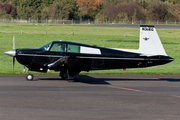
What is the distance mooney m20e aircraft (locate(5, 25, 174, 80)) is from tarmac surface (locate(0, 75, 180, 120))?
83 cm

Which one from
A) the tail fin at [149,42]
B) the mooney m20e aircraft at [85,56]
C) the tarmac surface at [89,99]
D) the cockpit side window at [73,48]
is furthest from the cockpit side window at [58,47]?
the tail fin at [149,42]

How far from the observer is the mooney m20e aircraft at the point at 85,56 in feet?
49.8

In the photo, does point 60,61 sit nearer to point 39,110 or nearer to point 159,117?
point 39,110

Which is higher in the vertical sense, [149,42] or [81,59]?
[149,42]

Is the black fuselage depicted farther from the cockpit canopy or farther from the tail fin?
the tail fin

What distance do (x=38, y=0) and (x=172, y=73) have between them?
99776 mm

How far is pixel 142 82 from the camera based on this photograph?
1583cm

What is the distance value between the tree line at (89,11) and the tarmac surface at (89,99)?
85441 mm

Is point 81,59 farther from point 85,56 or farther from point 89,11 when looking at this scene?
point 89,11

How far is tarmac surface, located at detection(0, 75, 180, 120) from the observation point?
363 inches

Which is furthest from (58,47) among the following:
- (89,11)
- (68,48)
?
(89,11)

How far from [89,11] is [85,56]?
10108 centimetres

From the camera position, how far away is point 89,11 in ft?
376

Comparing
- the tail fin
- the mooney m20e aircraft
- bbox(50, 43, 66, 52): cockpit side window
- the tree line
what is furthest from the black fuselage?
the tree line
